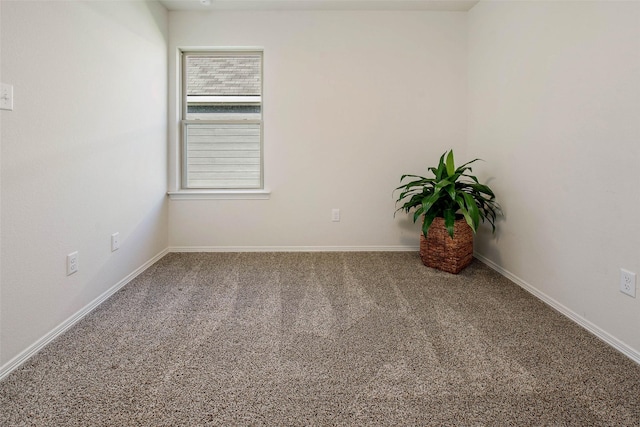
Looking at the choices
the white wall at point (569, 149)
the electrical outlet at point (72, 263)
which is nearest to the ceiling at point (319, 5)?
the white wall at point (569, 149)

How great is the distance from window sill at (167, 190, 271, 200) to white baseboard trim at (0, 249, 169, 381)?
0.86 meters

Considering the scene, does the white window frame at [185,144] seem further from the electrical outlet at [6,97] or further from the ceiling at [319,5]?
the electrical outlet at [6,97]

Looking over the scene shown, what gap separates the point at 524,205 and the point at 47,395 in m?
2.83

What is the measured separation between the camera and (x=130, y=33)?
7.52 ft

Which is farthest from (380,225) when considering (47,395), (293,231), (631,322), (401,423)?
(47,395)

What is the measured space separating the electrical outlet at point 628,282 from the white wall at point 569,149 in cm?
3

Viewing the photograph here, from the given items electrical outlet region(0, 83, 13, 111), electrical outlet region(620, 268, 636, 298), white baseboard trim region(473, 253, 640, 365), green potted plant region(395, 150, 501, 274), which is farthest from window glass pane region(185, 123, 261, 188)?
electrical outlet region(620, 268, 636, 298)

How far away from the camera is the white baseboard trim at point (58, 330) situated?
130cm

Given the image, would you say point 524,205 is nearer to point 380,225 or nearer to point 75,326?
point 380,225

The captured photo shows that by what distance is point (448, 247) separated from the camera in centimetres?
246

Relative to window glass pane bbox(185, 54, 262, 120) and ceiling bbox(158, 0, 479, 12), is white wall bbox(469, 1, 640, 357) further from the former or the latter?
window glass pane bbox(185, 54, 262, 120)

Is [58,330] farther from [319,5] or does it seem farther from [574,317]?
[319,5]

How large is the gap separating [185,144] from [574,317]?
3461 millimetres

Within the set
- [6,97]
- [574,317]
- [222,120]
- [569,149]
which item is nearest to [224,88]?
[222,120]
